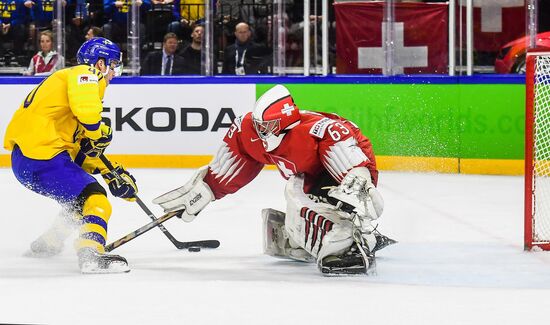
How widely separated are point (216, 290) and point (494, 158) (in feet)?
15.8

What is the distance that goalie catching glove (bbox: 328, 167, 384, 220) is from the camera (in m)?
4.44

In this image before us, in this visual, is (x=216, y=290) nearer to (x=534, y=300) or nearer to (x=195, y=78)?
(x=534, y=300)

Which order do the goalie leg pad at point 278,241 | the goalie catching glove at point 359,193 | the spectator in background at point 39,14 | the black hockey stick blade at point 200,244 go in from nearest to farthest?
1. the goalie catching glove at point 359,193
2. the goalie leg pad at point 278,241
3. the black hockey stick blade at point 200,244
4. the spectator in background at point 39,14

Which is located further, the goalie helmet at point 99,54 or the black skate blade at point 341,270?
the goalie helmet at point 99,54

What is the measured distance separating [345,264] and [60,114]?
55.6 inches

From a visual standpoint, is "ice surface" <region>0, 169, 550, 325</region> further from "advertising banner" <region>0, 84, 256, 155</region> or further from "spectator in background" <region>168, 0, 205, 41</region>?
"spectator in background" <region>168, 0, 205, 41</region>

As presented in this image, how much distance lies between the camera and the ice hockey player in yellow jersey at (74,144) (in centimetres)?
479

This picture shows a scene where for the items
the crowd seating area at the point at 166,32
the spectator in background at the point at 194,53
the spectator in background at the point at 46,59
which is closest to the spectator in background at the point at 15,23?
the crowd seating area at the point at 166,32

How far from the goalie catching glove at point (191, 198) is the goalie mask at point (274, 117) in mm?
473

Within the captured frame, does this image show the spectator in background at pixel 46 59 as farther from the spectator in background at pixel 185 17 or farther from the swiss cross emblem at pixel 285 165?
the swiss cross emblem at pixel 285 165

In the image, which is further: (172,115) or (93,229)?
(172,115)

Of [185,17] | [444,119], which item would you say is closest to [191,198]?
[444,119]

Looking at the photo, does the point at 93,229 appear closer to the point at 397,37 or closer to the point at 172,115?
the point at 172,115

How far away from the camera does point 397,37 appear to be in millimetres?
9219
